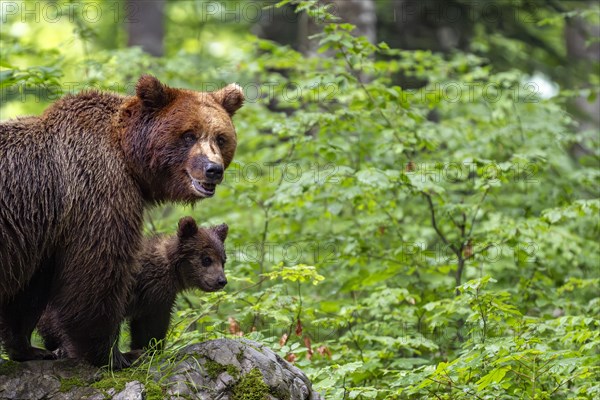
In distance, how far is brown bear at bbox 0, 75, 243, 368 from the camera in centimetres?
555

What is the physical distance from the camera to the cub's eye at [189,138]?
5.93 m

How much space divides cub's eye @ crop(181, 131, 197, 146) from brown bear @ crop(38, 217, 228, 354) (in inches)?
34.0

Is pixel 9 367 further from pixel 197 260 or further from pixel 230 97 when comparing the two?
pixel 230 97

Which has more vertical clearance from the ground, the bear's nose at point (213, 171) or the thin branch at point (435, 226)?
the bear's nose at point (213, 171)

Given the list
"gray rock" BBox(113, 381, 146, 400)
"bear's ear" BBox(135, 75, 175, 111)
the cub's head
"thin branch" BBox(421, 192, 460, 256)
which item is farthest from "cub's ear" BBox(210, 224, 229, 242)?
"thin branch" BBox(421, 192, 460, 256)

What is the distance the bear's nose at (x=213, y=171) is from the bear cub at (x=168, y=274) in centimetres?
103

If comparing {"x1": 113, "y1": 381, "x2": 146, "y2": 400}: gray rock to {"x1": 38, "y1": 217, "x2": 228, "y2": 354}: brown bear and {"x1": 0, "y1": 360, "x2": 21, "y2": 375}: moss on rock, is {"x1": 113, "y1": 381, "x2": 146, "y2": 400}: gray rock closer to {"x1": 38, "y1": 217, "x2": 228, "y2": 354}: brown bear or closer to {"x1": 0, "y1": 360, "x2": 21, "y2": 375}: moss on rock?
{"x1": 38, "y1": 217, "x2": 228, "y2": 354}: brown bear

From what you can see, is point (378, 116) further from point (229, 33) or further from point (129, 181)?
point (229, 33)

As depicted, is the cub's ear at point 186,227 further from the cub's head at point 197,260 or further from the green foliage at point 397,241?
the green foliage at point 397,241

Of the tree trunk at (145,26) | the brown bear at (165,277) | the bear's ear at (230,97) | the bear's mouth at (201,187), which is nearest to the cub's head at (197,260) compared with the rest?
the brown bear at (165,277)

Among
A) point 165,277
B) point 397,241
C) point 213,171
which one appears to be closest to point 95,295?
point 165,277

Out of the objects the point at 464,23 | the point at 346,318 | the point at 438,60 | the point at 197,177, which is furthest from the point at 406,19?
the point at 197,177

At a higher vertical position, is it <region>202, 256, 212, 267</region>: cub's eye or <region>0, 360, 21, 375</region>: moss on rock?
<region>202, 256, 212, 267</region>: cub's eye

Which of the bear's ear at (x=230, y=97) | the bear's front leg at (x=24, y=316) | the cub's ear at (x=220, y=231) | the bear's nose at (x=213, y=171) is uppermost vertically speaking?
the bear's ear at (x=230, y=97)
